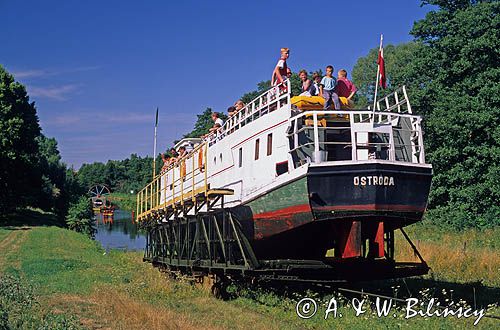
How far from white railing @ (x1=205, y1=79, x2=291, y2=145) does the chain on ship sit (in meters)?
0.05

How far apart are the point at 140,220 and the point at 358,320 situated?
18061mm

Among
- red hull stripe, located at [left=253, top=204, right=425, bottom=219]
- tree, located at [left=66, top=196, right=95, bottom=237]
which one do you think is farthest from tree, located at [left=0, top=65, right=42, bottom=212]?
red hull stripe, located at [left=253, top=204, right=425, bottom=219]

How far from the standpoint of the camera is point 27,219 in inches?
2314

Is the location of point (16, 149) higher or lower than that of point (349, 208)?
higher

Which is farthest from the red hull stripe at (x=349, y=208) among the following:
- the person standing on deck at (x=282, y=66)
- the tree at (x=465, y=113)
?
the tree at (x=465, y=113)

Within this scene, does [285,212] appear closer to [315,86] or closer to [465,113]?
[315,86]

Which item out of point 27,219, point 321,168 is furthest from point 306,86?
point 27,219

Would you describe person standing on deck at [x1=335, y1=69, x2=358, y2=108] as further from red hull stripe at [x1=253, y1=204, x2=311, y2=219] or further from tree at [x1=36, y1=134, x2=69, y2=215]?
tree at [x1=36, y1=134, x2=69, y2=215]

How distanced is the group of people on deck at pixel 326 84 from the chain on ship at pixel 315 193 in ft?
1.22

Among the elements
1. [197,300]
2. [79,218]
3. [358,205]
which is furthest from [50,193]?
[358,205]
